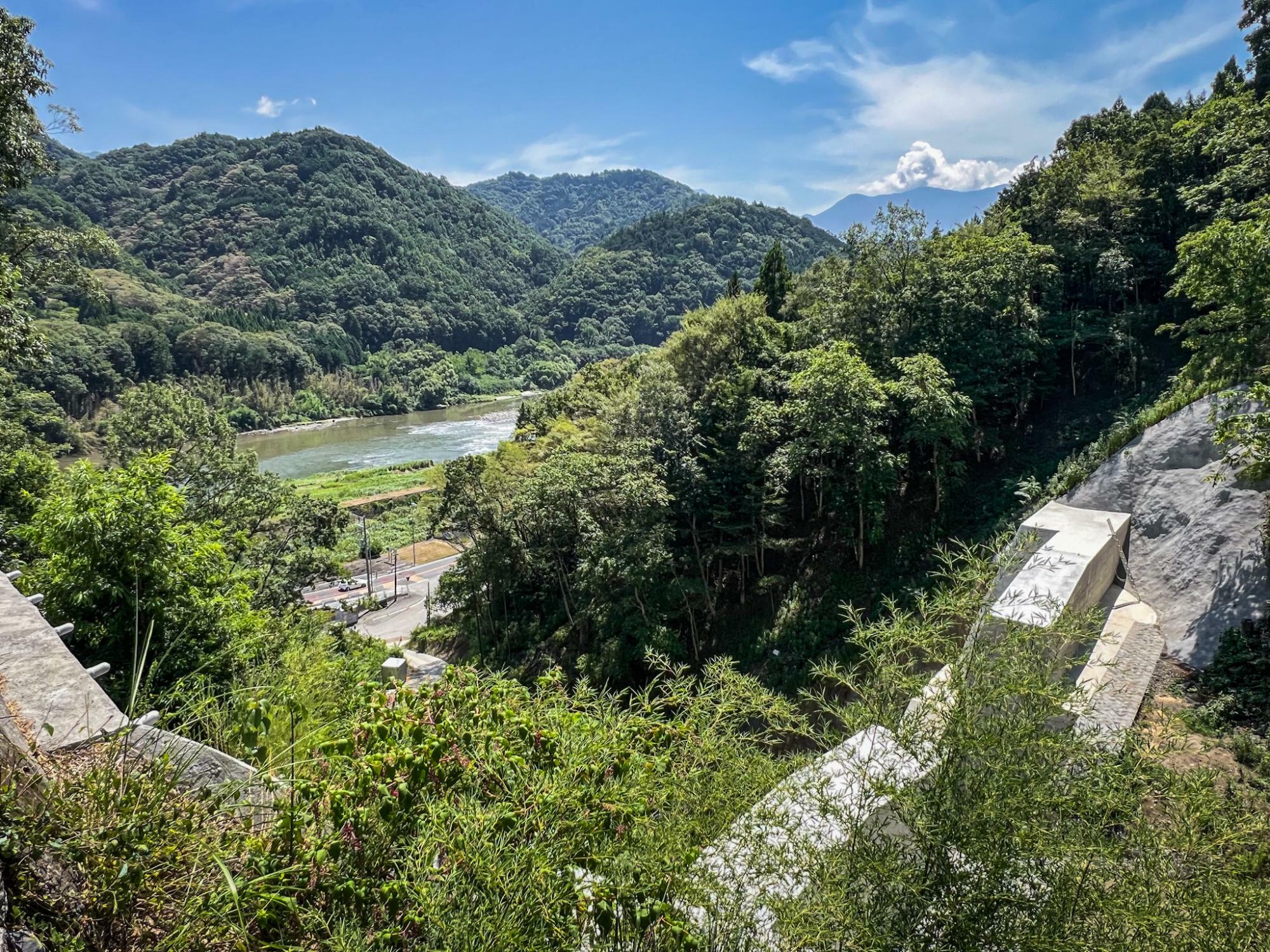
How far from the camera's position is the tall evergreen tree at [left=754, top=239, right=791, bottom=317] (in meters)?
21.7

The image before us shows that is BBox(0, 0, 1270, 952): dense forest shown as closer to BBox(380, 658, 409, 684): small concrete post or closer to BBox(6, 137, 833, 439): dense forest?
BBox(380, 658, 409, 684): small concrete post

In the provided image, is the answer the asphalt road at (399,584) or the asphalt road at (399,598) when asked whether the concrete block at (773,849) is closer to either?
the asphalt road at (399,598)

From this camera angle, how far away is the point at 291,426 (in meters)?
78.1

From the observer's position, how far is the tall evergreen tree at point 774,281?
21.7m

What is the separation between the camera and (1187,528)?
872 centimetres

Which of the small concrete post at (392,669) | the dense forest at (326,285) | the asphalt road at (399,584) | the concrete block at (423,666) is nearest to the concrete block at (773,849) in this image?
the small concrete post at (392,669)

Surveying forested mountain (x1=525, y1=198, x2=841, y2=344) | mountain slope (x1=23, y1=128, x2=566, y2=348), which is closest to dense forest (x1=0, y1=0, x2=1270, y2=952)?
forested mountain (x1=525, y1=198, x2=841, y2=344)

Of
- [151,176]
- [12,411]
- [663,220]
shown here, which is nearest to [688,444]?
[12,411]

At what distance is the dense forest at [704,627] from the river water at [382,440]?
1280 inches

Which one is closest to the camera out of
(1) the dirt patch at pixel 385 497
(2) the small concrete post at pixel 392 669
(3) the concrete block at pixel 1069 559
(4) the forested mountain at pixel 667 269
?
(3) the concrete block at pixel 1069 559

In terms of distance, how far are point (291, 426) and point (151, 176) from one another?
112655mm

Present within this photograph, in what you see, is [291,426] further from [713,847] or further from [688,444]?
[713,847]

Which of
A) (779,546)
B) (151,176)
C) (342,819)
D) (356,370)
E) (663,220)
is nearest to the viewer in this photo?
(342,819)

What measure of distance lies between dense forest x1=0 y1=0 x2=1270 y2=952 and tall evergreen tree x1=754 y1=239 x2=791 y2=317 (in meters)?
0.19
